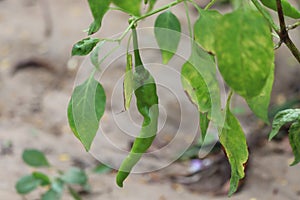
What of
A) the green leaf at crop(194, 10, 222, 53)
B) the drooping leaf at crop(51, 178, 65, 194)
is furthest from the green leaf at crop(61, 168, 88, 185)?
the green leaf at crop(194, 10, 222, 53)

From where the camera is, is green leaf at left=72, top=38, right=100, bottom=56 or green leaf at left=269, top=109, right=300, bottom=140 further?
green leaf at left=269, top=109, right=300, bottom=140

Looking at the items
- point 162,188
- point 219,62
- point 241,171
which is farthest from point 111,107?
point 219,62

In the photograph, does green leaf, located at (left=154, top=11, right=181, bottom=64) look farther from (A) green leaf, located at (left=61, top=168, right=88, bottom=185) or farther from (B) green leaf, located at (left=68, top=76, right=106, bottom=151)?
(A) green leaf, located at (left=61, top=168, right=88, bottom=185)

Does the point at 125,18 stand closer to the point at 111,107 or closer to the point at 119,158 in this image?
the point at 111,107

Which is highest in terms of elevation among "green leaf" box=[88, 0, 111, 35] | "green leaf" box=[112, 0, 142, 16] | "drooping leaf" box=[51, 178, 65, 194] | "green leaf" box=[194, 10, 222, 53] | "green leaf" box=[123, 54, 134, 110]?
"green leaf" box=[112, 0, 142, 16]

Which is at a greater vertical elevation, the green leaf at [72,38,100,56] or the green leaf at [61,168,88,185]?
the green leaf at [72,38,100,56]

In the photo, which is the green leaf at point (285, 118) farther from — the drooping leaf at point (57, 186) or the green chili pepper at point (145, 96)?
the drooping leaf at point (57, 186)

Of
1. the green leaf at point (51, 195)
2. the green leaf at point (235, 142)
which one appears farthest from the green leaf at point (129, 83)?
the green leaf at point (51, 195)
